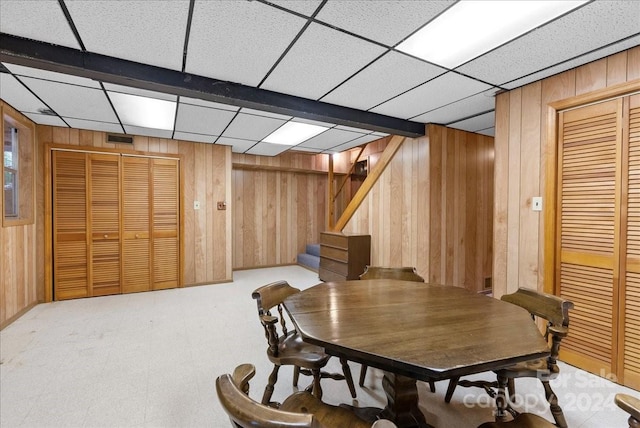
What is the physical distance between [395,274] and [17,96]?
418 centimetres

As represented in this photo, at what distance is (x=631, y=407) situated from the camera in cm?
90

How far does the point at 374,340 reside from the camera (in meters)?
1.26

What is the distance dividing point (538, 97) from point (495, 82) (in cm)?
41

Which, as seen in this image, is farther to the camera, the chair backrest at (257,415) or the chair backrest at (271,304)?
the chair backrest at (271,304)

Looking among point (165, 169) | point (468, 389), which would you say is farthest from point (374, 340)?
point (165, 169)

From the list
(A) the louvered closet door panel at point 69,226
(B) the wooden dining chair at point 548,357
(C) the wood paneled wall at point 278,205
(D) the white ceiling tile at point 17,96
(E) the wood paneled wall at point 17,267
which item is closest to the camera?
(B) the wooden dining chair at point 548,357

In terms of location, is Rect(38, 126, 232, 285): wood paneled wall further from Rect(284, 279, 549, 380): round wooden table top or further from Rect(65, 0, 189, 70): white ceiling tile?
Rect(284, 279, 549, 380): round wooden table top

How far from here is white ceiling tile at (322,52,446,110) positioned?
2.29 metres

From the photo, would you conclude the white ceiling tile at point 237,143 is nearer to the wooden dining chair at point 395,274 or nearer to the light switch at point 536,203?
the wooden dining chair at point 395,274

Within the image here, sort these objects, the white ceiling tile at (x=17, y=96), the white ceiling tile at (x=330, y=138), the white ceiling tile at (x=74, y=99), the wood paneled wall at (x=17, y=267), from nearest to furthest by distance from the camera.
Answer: the white ceiling tile at (x=17, y=96) < the white ceiling tile at (x=74, y=99) < the wood paneled wall at (x=17, y=267) < the white ceiling tile at (x=330, y=138)

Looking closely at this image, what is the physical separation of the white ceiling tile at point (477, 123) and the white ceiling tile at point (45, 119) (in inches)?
203

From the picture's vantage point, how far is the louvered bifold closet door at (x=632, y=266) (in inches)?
82.4

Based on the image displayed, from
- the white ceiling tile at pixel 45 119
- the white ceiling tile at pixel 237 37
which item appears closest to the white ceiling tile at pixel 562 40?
the white ceiling tile at pixel 237 37

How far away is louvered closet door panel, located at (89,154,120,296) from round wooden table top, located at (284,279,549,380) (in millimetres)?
3874
